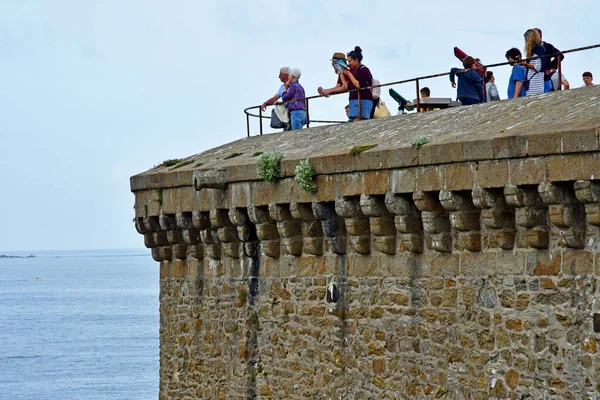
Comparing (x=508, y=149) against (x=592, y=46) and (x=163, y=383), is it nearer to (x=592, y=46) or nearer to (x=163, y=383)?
(x=592, y=46)

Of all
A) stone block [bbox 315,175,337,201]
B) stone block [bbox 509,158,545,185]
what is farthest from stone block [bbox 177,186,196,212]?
stone block [bbox 509,158,545,185]

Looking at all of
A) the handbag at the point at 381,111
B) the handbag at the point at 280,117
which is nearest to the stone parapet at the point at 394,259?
the handbag at the point at 280,117

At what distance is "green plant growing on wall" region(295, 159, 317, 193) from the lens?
50.9 feet

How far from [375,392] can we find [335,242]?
5.50 feet

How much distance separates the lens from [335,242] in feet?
51.9

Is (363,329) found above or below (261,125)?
below

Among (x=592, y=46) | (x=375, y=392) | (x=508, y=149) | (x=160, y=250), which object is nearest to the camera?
(x=508, y=149)

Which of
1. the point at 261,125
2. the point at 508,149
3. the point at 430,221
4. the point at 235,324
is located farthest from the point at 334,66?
the point at 508,149

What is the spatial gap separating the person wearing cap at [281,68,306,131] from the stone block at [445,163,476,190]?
20.0ft

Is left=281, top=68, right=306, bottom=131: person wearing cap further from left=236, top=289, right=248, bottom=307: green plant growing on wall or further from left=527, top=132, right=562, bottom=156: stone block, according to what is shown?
left=527, top=132, right=562, bottom=156: stone block

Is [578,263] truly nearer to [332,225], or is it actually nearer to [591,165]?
[591,165]

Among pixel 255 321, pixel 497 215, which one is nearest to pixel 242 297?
pixel 255 321

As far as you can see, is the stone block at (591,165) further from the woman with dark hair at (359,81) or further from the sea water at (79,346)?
the sea water at (79,346)

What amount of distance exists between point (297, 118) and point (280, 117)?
1.36 feet
